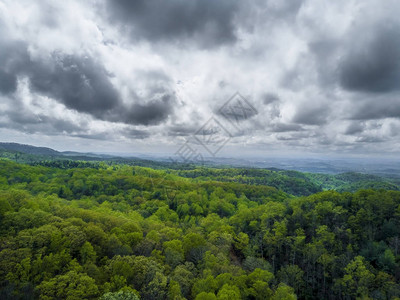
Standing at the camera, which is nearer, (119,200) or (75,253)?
(75,253)

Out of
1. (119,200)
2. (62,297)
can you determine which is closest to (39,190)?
(119,200)

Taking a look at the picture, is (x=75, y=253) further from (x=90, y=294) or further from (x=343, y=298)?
(x=343, y=298)

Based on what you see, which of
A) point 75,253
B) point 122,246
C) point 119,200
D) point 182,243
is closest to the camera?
point 75,253

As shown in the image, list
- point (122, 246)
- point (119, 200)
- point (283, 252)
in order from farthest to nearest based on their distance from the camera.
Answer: point (119, 200)
point (283, 252)
point (122, 246)

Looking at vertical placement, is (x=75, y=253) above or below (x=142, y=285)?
above

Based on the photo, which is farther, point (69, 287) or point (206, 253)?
point (206, 253)

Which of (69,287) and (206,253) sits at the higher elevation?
(69,287)

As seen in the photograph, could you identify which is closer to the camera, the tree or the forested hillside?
the tree

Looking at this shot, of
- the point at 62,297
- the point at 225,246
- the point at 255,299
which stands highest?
the point at 62,297

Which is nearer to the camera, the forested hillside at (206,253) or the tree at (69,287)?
the tree at (69,287)
